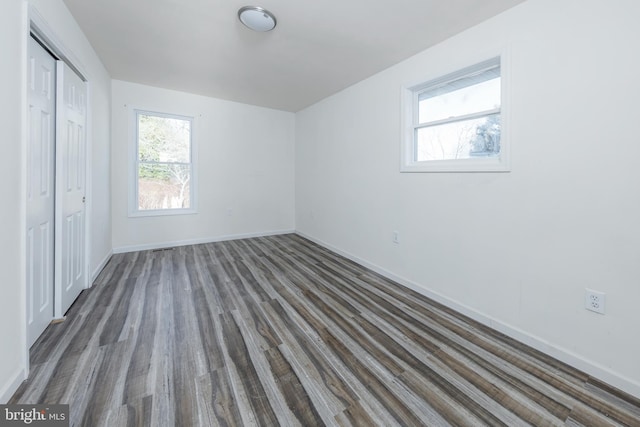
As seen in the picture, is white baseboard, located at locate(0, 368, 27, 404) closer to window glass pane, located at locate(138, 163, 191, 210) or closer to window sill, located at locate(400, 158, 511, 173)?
window glass pane, located at locate(138, 163, 191, 210)

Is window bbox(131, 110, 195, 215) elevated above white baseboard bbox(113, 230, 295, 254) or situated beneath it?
elevated above

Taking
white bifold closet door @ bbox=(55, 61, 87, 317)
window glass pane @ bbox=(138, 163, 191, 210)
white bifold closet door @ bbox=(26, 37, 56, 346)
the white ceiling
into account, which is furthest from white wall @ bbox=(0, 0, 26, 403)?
window glass pane @ bbox=(138, 163, 191, 210)

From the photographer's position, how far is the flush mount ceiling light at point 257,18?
2035mm

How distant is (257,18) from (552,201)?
2.63 m

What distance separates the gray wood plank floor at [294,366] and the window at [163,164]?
69.6 inches

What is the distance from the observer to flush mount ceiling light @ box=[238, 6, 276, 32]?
2035 millimetres

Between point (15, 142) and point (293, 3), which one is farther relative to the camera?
point (293, 3)

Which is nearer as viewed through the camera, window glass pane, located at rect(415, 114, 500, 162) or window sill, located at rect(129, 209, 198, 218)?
window glass pane, located at rect(415, 114, 500, 162)

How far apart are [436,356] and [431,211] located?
134 centimetres

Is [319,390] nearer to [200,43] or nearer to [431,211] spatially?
[431,211]

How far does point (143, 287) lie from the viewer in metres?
2.69

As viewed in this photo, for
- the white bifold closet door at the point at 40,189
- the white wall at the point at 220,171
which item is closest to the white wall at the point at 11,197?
the white bifold closet door at the point at 40,189

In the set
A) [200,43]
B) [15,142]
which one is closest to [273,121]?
[200,43]

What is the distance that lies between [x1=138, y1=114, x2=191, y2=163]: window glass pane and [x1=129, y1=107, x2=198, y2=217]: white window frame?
0.06 m
